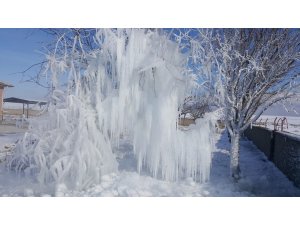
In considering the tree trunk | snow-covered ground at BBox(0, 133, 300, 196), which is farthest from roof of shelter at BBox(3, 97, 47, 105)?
the tree trunk

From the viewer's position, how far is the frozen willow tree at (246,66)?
3840mm

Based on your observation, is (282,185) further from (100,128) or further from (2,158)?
(2,158)

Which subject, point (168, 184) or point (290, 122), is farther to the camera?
point (290, 122)

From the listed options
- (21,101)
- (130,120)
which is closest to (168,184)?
(130,120)

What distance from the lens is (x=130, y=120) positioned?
12.5 ft

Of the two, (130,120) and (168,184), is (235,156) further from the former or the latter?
(130,120)

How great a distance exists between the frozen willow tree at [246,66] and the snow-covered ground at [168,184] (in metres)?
0.13

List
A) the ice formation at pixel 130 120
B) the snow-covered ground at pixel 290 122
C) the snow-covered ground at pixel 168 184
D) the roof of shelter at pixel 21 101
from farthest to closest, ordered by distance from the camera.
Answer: the snow-covered ground at pixel 290 122 → the roof of shelter at pixel 21 101 → the ice formation at pixel 130 120 → the snow-covered ground at pixel 168 184

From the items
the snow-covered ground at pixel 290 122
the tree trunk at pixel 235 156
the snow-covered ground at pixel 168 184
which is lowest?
the snow-covered ground at pixel 168 184

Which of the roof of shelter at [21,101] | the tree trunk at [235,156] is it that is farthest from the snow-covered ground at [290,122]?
the roof of shelter at [21,101]

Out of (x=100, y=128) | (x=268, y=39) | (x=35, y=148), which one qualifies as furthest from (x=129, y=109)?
(x=268, y=39)

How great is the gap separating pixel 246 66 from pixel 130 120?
1.39 m

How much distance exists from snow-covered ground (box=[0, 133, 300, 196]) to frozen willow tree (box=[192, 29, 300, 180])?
13 centimetres

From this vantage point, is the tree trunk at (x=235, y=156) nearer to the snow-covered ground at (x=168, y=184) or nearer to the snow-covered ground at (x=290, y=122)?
the snow-covered ground at (x=168, y=184)
